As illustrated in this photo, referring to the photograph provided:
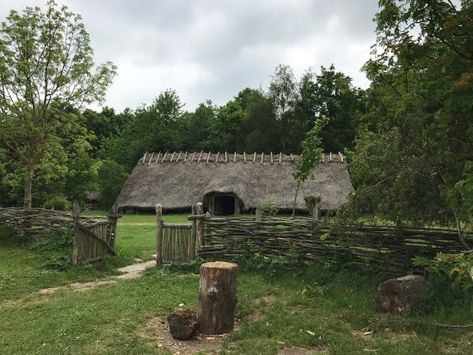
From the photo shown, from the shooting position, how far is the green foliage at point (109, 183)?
105 feet

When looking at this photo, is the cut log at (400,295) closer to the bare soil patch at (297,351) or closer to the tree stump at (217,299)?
the bare soil patch at (297,351)

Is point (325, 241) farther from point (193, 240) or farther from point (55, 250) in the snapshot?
point (55, 250)

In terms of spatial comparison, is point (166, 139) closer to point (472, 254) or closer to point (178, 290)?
point (178, 290)

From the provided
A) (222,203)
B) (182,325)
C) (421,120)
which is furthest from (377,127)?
(222,203)

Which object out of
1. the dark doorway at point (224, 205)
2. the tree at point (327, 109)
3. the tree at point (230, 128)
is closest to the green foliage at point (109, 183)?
the dark doorway at point (224, 205)

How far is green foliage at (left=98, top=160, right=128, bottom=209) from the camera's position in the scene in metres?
32.0

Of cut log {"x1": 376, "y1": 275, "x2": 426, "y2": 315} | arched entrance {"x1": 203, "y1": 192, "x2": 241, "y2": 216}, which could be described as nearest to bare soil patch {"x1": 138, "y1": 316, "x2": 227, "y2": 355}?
cut log {"x1": 376, "y1": 275, "x2": 426, "y2": 315}

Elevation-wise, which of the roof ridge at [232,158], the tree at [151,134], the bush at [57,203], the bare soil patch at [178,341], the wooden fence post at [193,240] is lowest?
the bare soil patch at [178,341]

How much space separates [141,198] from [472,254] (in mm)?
25943

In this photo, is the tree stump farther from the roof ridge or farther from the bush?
the roof ridge

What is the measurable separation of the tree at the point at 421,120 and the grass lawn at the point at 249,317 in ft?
4.68

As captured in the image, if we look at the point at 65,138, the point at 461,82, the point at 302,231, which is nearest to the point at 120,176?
the point at 65,138

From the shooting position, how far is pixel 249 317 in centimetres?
691

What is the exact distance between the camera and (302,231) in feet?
30.9
